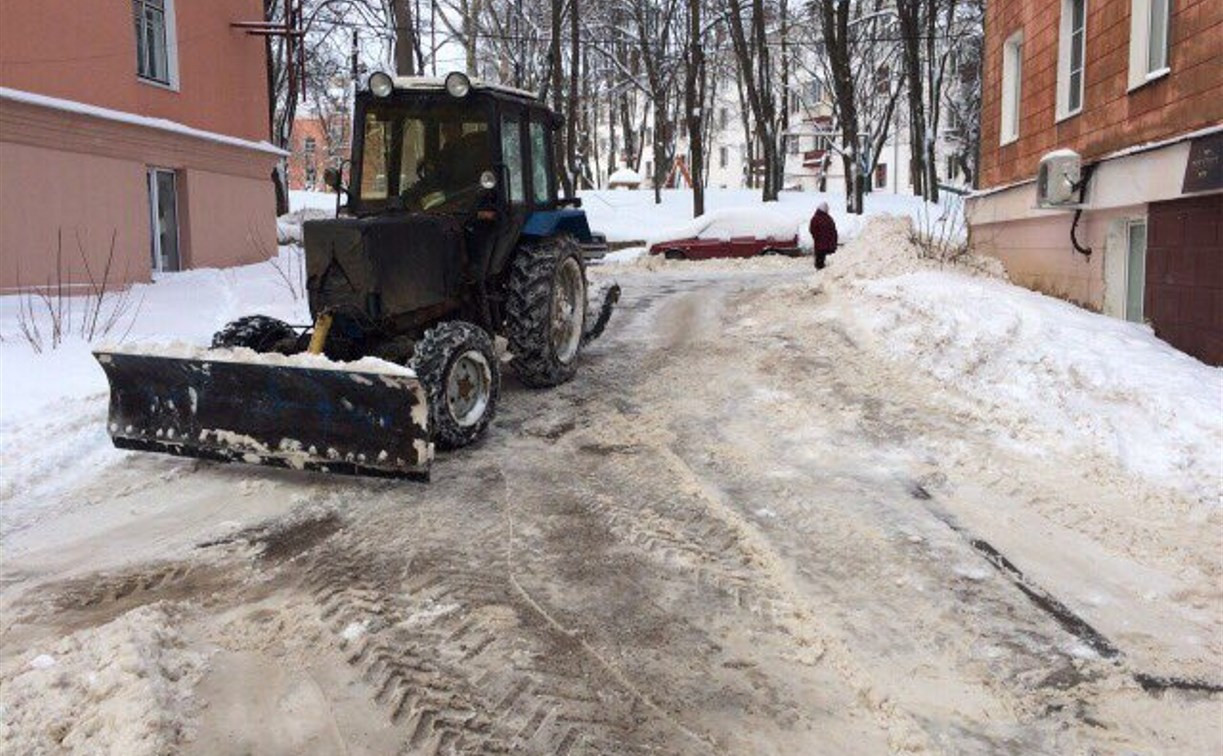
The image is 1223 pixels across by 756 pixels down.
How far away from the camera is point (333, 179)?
24.6 feet

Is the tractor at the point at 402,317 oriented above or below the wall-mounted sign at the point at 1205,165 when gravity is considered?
below

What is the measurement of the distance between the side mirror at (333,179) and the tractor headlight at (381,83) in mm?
672

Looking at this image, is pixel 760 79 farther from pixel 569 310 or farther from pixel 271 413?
pixel 271 413

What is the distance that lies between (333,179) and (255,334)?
4.53 ft

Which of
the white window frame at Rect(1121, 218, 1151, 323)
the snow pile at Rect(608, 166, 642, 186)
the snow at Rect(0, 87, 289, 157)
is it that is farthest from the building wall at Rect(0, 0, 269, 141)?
the snow pile at Rect(608, 166, 642, 186)

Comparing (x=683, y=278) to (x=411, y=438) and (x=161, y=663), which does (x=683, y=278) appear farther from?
(x=161, y=663)

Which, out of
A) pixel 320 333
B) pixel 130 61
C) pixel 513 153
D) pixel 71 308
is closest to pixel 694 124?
pixel 130 61

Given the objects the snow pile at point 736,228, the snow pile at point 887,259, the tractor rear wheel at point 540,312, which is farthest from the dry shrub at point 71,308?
the snow pile at point 736,228

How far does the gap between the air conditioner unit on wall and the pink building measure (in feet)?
36.9

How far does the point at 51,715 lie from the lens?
319 cm

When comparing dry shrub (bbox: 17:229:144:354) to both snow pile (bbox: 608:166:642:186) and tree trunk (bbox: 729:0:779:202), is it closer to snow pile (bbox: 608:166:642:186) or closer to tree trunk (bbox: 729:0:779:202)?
tree trunk (bbox: 729:0:779:202)

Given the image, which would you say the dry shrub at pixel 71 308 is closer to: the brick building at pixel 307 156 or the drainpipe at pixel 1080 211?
the drainpipe at pixel 1080 211

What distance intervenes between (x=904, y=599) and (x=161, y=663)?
116 inches

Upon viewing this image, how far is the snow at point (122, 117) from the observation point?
455 inches
